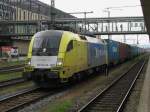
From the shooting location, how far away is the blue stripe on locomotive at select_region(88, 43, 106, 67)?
76.5 ft

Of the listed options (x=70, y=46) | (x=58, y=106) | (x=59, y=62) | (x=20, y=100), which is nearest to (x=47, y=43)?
(x=70, y=46)

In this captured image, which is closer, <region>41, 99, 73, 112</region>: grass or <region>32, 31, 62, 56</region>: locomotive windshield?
<region>41, 99, 73, 112</region>: grass

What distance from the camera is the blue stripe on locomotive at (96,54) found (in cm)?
2333

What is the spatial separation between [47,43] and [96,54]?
7731mm

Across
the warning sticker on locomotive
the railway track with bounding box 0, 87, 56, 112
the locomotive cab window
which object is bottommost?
the railway track with bounding box 0, 87, 56, 112

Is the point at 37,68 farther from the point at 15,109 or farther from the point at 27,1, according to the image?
the point at 27,1

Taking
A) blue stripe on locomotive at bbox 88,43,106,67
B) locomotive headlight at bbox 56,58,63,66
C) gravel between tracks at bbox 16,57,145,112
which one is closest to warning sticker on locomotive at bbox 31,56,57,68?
locomotive headlight at bbox 56,58,63,66

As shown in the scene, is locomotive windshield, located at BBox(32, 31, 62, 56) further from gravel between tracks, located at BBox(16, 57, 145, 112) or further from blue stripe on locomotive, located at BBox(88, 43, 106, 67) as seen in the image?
blue stripe on locomotive, located at BBox(88, 43, 106, 67)

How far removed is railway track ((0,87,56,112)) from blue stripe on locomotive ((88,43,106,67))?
5472 mm

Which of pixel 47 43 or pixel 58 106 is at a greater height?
pixel 47 43

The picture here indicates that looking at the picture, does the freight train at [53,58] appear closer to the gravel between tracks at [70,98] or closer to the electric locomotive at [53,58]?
the electric locomotive at [53,58]

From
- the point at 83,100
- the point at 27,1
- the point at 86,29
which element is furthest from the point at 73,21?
the point at 83,100

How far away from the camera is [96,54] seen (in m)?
25.5

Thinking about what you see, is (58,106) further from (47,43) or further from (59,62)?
(47,43)
